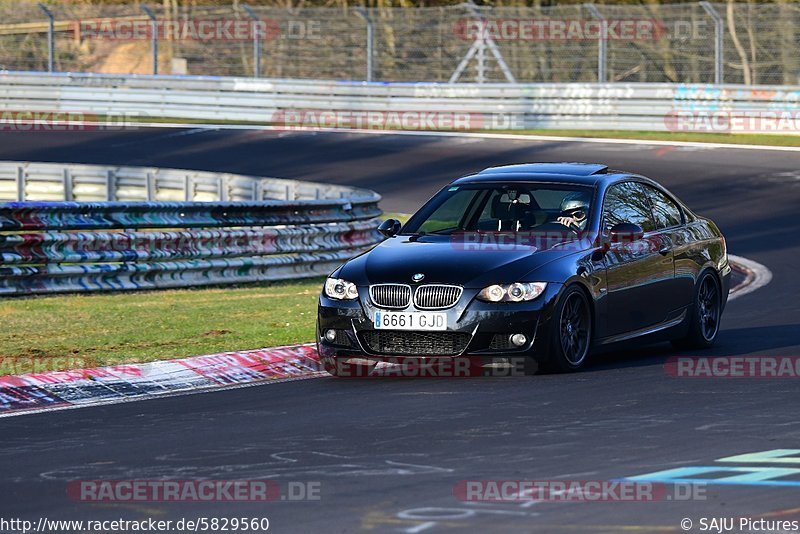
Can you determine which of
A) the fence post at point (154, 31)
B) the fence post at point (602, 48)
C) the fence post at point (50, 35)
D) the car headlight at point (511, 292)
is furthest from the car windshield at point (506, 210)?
the fence post at point (50, 35)

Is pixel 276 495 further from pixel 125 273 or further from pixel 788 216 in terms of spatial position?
pixel 788 216

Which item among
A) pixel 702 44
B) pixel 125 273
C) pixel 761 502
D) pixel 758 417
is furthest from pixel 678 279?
pixel 702 44

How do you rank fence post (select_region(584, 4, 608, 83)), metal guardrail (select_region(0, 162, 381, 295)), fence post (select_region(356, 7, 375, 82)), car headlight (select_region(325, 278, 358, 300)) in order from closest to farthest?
car headlight (select_region(325, 278, 358, 300))
metal guardrail (select_region(0, 162, 381, 295))
fence post (select_region(584, 4, 608, 83))
fence post (select_region(356, 7, 375, 82))

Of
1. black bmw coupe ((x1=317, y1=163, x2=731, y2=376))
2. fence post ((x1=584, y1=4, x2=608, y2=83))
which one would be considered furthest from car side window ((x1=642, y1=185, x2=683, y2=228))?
fence post ((x1=584, y1=4, x2=608, y2=83))

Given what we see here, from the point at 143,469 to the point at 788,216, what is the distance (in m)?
15.5

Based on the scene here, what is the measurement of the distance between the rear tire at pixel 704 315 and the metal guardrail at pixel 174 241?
5883 mm

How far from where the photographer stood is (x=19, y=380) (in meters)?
9.57

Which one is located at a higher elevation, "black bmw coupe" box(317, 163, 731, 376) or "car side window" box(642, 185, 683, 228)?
"car side window" box(642, 185, 683, 228)

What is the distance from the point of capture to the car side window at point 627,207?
11016 mm

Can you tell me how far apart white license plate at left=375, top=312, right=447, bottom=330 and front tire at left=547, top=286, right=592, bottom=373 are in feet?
2.41

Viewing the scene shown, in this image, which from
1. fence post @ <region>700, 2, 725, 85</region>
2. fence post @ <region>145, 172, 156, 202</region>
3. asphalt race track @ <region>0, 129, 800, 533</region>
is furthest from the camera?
fence post @ <region>700, 2, 725, 85</region>

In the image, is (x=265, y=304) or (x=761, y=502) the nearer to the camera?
(x=761, y=502)

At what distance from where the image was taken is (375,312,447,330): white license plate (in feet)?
32.0

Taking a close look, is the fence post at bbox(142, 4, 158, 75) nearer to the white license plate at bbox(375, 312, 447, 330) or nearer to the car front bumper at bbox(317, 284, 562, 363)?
the car front bumper at bbox(317, 284, 562, 363)
